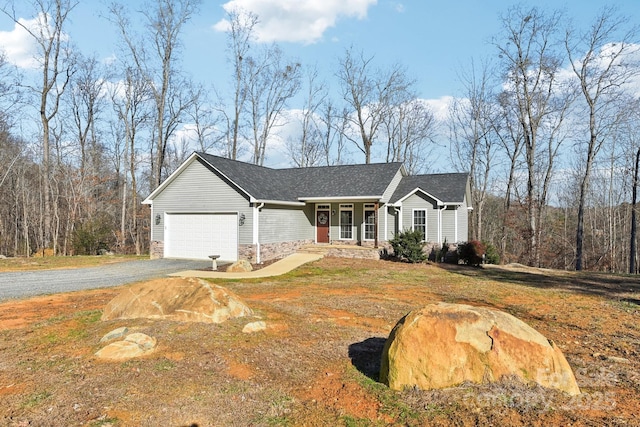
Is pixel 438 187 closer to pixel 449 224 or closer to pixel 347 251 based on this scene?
pixel 449 224

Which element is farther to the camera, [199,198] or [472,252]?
[472,252]

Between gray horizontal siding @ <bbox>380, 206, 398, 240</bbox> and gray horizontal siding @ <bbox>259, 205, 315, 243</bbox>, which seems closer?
gray horizontal siding @ <bbox>259, 205, 315, 243</bbox>

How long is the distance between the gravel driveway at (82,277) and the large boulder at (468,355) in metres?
9.74

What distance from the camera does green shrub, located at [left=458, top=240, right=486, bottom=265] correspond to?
1716cm

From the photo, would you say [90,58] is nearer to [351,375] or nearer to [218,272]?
[218,272]

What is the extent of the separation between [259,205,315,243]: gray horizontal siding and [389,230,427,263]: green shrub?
16.8 feet

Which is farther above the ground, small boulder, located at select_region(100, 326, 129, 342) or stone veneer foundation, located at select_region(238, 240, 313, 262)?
stone veneer foundation, located at select_region(238, 240, 313, 262)

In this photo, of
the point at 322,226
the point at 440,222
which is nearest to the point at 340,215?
Answer: the point at 322,226

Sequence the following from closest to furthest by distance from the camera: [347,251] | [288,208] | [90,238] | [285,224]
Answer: [347,251] → [285,224] → [288,208] → [90,238]

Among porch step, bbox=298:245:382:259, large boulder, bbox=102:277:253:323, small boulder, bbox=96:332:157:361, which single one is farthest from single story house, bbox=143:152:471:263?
small boulder, bbox=96:332:157:361

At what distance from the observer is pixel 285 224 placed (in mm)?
18062

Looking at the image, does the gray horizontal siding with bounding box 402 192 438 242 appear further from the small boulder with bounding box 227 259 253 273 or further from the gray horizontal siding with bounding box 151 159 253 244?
the small boulder with bounding box 227 259 253 273

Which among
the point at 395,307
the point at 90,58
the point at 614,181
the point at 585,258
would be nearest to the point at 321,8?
the point at 395,307

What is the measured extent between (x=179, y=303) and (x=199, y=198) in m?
11.1
